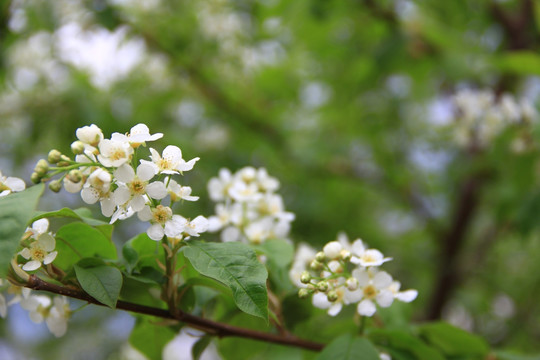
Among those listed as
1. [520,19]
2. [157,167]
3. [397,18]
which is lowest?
[157,167]

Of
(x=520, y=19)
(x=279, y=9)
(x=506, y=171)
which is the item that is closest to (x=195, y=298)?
(x=506, y=171)

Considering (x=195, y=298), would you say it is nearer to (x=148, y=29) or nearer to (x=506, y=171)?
(x=506, y=171)

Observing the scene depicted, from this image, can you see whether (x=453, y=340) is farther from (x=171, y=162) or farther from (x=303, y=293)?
(x=171, y=162)

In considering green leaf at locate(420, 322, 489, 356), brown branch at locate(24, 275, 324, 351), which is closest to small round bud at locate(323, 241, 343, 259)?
brown branch at locate(24, 275, 324, 351)

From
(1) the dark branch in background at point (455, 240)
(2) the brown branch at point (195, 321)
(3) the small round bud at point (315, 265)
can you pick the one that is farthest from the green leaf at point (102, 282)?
(1) the dark branch in background at point (455, 240)

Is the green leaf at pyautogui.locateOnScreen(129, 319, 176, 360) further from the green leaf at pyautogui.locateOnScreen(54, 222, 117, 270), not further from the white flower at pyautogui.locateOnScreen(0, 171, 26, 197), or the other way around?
the white flower at pyautogui.locateOnScreen(0, 171, 26, 197)

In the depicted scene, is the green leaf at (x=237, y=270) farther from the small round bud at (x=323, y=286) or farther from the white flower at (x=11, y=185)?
the white flower at (x=11, y=185)
